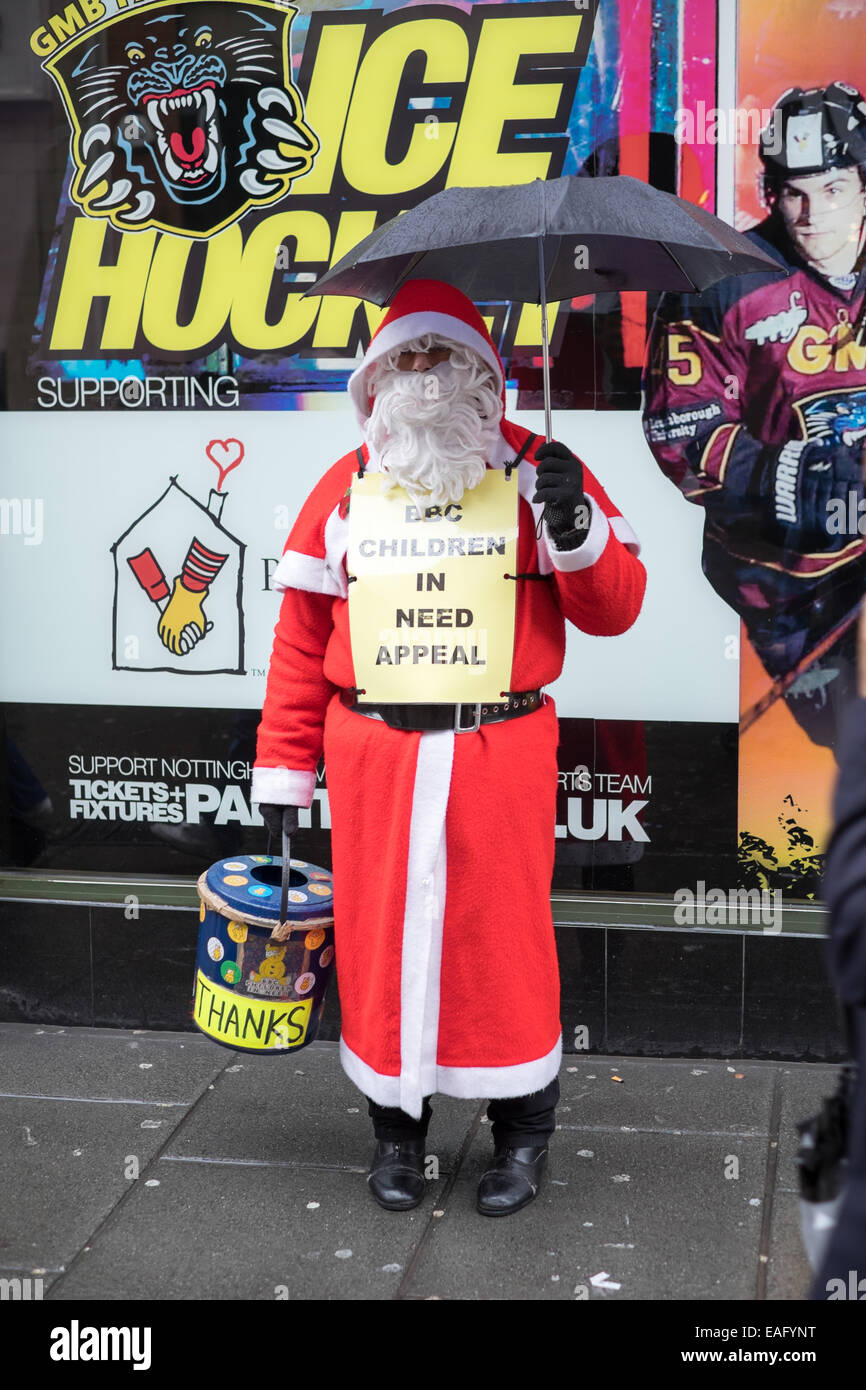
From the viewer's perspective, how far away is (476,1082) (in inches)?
135

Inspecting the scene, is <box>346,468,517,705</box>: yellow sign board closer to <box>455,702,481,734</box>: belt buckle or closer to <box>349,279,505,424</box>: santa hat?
<box>455,702,481,734</box>: belt buckle

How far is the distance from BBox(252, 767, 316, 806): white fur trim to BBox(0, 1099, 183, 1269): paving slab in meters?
1.07

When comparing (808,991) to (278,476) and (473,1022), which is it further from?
(278,476)

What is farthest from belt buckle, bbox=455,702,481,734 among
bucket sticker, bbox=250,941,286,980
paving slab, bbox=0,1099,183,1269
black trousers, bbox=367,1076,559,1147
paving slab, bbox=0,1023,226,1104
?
paving slab, bbox=0,1023,226,1104

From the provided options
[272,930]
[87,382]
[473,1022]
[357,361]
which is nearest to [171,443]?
[87,382]

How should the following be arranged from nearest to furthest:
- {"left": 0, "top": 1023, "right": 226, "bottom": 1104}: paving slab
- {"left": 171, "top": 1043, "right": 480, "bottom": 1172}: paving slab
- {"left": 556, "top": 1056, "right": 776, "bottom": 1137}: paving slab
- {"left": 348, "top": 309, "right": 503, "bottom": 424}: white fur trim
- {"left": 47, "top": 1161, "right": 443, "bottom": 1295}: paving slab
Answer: {"left": 47, "top": 1161, "right": 443, "bottom": 1295}: paving slab < {"left": 348, "top": 309, "right": 503, "bottom": 424}: white fur trim < {"left": 171, "top": 1043, "right": 480, "bottom": 1172}: paving slab < {"left": 556, "top": 1056, "right": 776, "bottom": 1137}: paving slab < {"left": 0, "top": 1023, "right": 226, "bottom": 1104}: paving slab

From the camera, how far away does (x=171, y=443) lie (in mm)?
4691

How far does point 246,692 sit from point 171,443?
84 cm

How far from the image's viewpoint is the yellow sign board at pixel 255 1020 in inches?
137

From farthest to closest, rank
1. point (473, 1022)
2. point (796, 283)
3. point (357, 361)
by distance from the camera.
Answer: point (357, 361), point (796, 283), point (473, 1022)

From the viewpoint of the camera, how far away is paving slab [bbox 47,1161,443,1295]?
3.20 m

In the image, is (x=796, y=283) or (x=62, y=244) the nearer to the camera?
(x=796, y=283)

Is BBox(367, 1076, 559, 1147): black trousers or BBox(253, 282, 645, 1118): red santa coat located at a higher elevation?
BBox(253, 282, 645, 1118): red santa coat

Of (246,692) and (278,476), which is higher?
(278,476)
